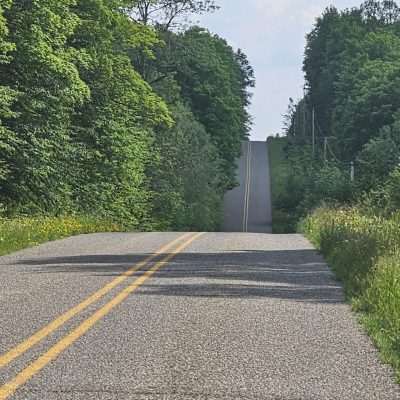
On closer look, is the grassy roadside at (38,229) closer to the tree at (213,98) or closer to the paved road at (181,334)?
the paved road at (181,334)

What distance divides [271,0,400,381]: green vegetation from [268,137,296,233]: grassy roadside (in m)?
0.32

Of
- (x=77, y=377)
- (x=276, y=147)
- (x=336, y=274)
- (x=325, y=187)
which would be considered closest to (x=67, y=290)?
(x=336, y=274)

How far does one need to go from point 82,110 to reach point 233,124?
4018cm

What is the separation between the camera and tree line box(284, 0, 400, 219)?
186 feet

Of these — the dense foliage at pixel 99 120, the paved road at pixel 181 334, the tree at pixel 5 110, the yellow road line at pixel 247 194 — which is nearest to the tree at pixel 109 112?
the dense foliage at pixel 99 120

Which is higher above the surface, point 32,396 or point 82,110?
point 82,110

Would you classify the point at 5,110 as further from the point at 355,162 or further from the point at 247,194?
the point at 247,194

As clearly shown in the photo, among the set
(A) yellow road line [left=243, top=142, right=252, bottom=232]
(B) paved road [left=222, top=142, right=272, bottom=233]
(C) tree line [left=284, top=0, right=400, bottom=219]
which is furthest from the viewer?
(A) yellow road line [left=243, top=142, right=252, bottom=232]

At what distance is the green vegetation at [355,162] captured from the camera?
14.0m

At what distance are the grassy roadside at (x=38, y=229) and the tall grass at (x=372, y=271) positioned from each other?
22.6ft

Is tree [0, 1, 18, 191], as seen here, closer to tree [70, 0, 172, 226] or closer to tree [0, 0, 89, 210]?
tree [0, 0, 89, 210]

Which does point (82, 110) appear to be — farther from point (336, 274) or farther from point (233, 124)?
point (233, 124)

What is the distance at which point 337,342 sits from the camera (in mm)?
10336

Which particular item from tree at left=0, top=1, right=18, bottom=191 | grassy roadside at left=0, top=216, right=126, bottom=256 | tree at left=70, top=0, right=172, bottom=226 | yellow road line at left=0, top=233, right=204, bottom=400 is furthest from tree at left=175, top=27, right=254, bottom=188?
yellow road line at left=0, top=233, right=204, bottom=400
